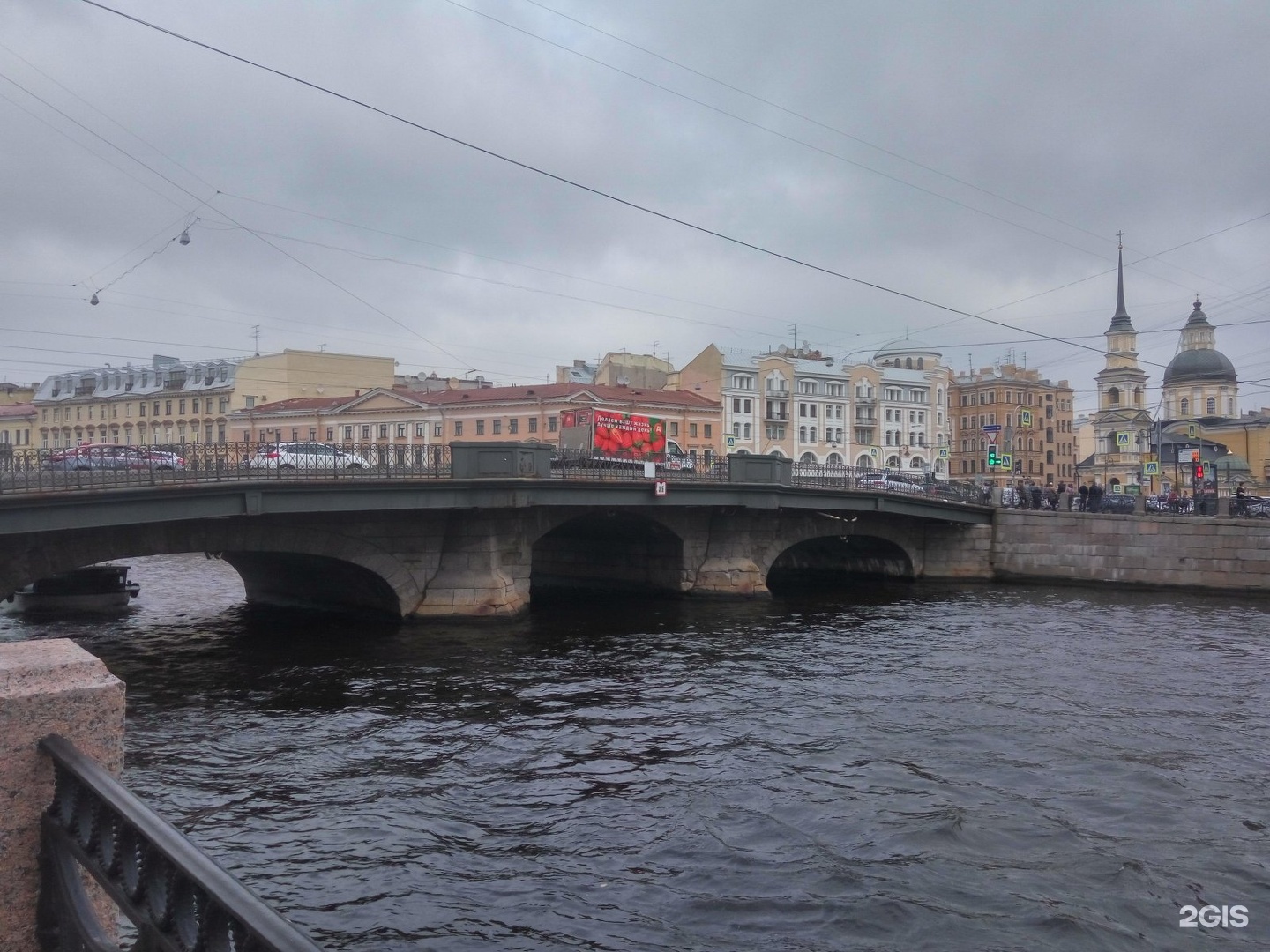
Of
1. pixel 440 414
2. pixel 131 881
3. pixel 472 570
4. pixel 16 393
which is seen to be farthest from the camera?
pixel 16 393

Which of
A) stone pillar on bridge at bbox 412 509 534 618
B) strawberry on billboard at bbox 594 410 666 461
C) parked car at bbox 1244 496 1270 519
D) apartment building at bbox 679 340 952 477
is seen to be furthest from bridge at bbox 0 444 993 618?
apartment building at bbox 679 340 952 477

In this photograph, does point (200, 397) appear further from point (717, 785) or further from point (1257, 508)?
point (717, 785)

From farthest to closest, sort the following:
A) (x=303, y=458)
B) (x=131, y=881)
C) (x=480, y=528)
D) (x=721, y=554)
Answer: (x=721, y=554)
(x=480, y=528)
(x=303, y=458)
(x=131, y=881)

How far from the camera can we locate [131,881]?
3080 millimetres

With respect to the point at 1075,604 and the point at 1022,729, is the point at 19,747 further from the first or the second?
the point at 1075,604

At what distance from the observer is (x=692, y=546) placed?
34688 millimetres

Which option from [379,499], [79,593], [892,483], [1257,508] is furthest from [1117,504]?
[79,593]

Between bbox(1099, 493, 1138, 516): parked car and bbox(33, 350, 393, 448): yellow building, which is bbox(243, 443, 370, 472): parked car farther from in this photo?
bbox(33, 350, 393, 448): yellow building

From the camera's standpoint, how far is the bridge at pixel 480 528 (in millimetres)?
19812

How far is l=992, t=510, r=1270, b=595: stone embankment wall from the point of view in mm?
35125

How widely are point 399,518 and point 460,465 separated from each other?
221 centimetres

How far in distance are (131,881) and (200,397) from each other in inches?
3438

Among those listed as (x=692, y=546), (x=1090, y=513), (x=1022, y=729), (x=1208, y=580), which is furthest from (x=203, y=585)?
(x=1208, y=580)

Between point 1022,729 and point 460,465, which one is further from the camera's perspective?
point 460,465
